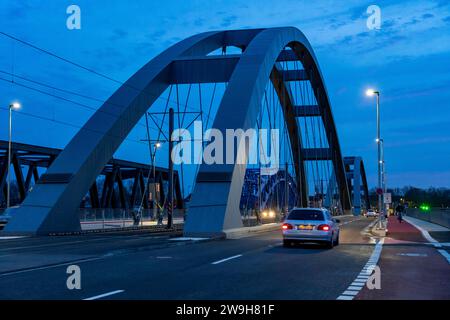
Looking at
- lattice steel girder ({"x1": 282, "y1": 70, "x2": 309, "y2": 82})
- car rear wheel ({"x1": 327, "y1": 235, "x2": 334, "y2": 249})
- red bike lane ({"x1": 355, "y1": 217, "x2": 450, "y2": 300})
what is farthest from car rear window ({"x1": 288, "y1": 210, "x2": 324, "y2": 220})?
lattice steel girder ({"x1": 282, "y1": 70, "x2": 309, "y2": 82})

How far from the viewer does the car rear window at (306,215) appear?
23.4 metres

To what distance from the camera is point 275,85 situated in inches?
2361

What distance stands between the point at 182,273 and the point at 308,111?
5309 cm

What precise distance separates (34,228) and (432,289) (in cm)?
2420

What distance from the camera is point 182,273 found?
1387 centimetres

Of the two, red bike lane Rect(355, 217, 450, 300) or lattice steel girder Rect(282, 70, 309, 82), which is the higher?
lattice steel girder Rect(282, 70, 309, 82)

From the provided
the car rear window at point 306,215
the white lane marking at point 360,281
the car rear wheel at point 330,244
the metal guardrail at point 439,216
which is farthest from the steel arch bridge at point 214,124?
the metal guardrail at point 439,216

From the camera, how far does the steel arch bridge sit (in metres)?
31.5

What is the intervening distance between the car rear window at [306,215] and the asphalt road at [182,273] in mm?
1832

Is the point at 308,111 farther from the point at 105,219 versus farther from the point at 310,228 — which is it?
the point at 310,228

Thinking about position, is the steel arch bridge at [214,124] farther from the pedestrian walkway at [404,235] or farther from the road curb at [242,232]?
the pedestrian walkway at [404,235]

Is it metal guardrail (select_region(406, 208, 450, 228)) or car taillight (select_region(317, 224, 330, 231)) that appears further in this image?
metal guardrail (select_region(406, 208, 450, 228))

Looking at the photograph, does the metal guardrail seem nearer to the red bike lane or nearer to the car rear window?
the car rear window
